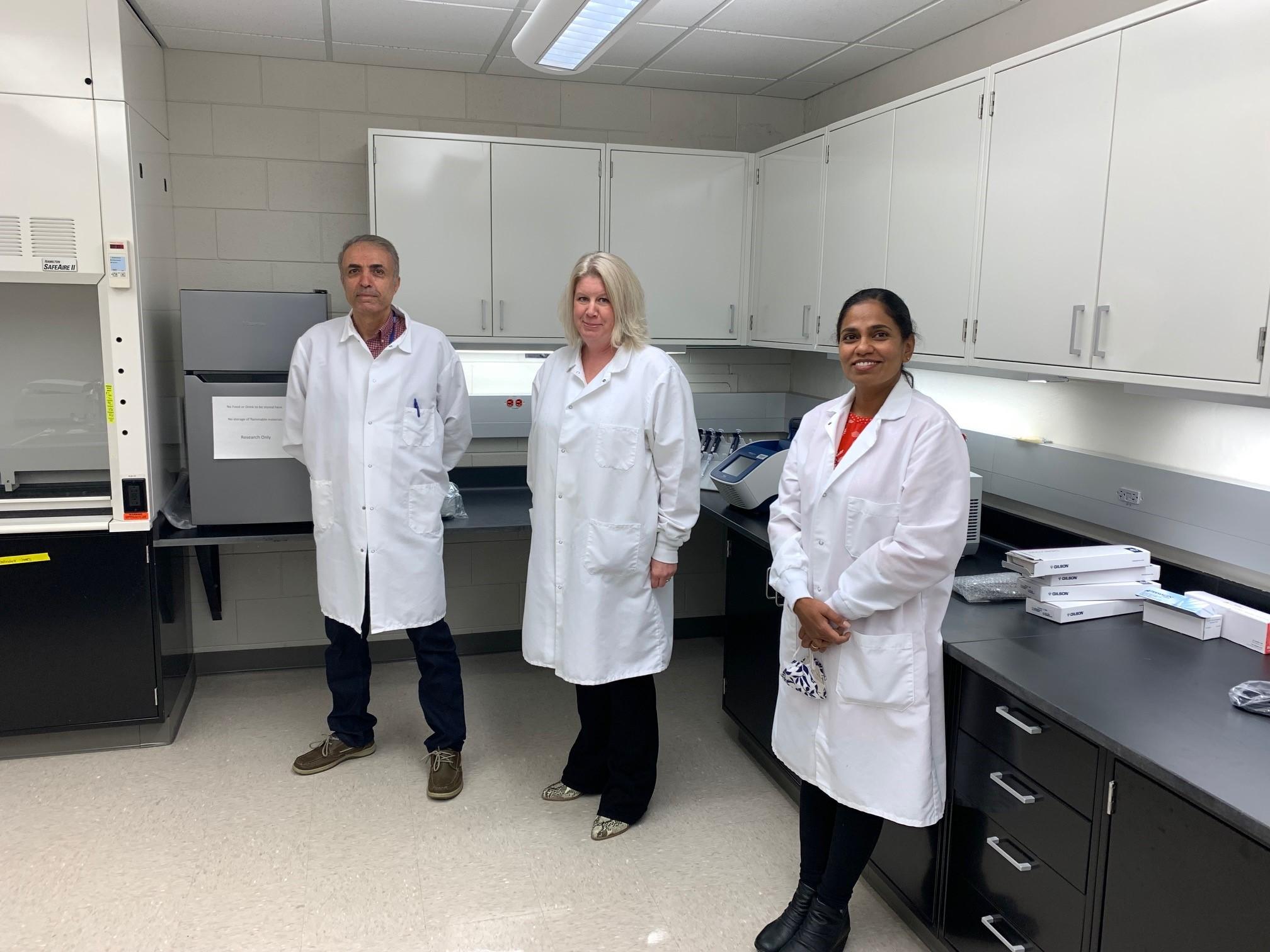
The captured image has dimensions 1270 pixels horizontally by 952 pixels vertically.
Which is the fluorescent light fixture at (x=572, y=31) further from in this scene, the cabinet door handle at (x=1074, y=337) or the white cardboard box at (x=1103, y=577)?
the white cardboard box at (x=1103, y=577)

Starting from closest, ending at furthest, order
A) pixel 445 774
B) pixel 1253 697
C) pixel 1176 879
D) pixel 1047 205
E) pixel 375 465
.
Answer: pixel 1176 879 < pixel 1253 697 < pixel 1047 205 < pixel 375 465 < pixel 445 774

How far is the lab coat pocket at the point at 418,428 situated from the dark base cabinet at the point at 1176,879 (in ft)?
6.57

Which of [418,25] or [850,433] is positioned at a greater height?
[418,25]

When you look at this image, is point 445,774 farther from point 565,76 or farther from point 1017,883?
point 565,76

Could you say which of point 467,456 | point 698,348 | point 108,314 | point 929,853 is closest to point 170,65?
point 108,314

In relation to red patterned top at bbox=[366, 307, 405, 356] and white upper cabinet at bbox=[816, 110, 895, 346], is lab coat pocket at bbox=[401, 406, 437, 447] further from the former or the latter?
white upper cabinet at bbox=[816, 110, 895, 346]

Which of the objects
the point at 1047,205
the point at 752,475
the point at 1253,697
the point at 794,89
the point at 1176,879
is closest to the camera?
the point at 1176,879

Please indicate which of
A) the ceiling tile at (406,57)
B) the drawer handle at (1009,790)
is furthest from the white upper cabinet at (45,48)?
the drawer handle at (1009,790)

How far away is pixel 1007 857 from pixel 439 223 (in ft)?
8.99

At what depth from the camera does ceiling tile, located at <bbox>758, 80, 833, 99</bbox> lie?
3.85m

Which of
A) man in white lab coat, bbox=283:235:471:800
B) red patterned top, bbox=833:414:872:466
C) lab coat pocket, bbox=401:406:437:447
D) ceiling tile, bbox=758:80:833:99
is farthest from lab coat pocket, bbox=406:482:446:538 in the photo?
ceiling tile, bbox=758:80:833:99

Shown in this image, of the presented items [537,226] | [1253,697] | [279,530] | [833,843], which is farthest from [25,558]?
[1253,697]

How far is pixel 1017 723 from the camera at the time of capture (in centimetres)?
179

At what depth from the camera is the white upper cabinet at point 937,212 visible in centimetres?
251
